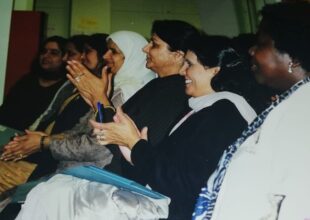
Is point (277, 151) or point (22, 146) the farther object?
point (22, 146)

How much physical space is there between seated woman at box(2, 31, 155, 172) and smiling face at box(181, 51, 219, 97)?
0.86 feet

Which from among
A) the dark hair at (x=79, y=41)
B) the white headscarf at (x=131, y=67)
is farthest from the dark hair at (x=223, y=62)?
the dark hair at (x=79, y=41)

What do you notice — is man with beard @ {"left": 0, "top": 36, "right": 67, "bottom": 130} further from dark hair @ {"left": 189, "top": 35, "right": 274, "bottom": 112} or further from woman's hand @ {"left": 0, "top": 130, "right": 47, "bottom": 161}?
dark hair @ {"left": 189, "top": 35, "right": 274, "bottom": 112}

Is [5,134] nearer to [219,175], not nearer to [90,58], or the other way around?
[90,58]

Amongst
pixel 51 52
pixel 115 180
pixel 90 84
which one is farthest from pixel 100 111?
pixel 51 52

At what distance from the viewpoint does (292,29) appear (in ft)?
3.46

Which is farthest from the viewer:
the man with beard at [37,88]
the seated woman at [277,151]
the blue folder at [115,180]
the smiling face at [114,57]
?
the man with beard at [37,88]

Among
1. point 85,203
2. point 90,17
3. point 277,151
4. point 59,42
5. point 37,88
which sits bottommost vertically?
point 85,203

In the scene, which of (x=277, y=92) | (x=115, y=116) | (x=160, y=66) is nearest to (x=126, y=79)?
(x=160, y=66)

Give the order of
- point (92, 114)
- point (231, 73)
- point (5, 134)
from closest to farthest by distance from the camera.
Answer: point (231, 73)
point (92, 114)
point (5, 134)

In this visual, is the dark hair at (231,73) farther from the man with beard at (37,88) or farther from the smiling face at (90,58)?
the man with beard at (37,88)

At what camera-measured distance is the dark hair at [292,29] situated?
3.44 feet

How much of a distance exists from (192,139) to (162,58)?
434 mm

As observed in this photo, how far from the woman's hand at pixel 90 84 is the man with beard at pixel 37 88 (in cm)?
40
